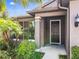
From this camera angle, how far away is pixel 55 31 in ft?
70.9

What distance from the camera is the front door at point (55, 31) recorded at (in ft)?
69.7

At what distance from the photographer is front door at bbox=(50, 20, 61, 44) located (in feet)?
69.7

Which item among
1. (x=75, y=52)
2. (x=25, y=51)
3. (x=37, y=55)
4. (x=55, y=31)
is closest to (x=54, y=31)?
(x=55, y=31)

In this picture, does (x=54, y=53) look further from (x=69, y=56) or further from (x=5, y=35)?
(x=5, y=35)

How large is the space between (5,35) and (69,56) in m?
8.35

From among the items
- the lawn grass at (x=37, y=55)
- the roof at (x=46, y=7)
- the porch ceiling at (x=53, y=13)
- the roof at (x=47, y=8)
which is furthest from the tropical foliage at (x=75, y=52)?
the roof at (x=46, y=7)

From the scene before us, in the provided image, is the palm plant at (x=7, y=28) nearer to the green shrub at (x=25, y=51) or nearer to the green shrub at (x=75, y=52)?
the green shrub at (x=25, y=51)

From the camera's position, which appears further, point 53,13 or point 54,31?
point 54,31

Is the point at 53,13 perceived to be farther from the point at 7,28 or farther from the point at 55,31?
the point at 7,28

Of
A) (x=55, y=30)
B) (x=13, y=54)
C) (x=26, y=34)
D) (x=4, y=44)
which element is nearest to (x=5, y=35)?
(x=4, y=44)

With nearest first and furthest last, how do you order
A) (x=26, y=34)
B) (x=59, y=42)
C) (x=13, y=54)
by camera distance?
(x=13, y=54) → (x=59, y=42) → (x=26, y=34)

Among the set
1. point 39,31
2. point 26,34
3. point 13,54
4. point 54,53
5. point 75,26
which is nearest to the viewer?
point 75,26

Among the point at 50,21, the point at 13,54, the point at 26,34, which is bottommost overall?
the point at 13,54

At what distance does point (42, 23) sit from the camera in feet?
69.8
